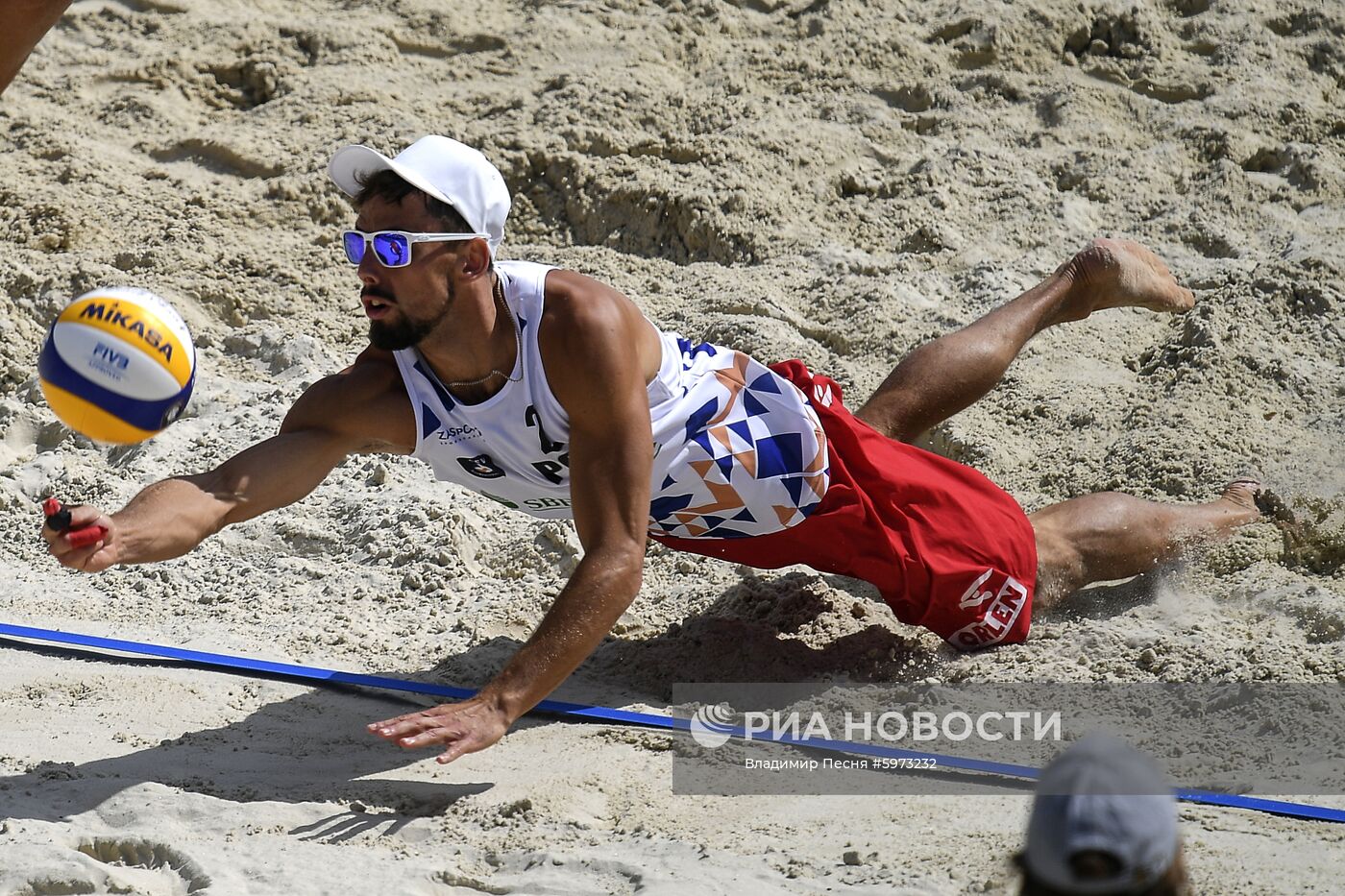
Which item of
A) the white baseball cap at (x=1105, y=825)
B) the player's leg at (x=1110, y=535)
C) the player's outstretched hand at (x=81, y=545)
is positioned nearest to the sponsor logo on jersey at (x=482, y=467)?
the player's outstretched hand at (x=81, y=545)

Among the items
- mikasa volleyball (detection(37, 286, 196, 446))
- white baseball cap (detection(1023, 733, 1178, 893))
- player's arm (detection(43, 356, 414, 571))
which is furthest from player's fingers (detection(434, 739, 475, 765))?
white baseball cap (detection(1023, 733, 1178, 893))

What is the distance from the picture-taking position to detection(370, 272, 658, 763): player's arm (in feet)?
10.0

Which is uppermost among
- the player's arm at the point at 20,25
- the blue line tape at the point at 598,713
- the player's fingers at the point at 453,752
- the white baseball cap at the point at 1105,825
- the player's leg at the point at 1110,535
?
the player's arm at the point at 20,25

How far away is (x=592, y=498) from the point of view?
125 inches

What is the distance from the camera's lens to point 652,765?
11.1ft

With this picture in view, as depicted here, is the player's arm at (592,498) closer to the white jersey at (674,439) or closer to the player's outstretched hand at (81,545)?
the white jersey at (674,439)

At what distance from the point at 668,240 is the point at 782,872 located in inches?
133

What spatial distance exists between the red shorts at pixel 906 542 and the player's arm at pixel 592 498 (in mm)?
686

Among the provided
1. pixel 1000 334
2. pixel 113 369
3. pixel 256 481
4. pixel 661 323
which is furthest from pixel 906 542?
pixel 113 369

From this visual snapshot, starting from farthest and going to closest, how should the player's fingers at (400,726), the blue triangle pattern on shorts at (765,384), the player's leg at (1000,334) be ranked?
1. the player's leg at (1000,334)
2. the blue triangle pattern on shorts at (765,384)
3. the player's fingers at (400,726)

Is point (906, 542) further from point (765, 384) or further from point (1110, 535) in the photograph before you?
point (1110, 535)

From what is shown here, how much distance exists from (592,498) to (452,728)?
580mm

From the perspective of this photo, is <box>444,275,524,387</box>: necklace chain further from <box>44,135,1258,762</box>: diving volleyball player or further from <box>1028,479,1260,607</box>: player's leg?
<box>1028,479,1260,607</box>: player's leg

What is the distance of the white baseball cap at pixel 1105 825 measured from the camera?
4.51 ft
